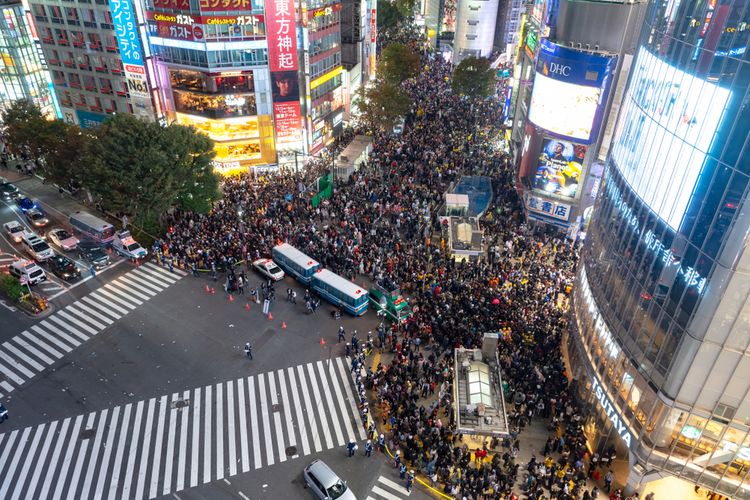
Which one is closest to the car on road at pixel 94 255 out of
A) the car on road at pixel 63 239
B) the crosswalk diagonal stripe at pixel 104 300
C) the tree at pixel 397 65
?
the car on road at pixel 63 239

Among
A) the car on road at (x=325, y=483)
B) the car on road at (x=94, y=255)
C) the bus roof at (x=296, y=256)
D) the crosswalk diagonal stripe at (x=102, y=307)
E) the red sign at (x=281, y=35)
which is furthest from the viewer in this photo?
the red sign at (x=281, y=35)

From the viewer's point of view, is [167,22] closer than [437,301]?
No

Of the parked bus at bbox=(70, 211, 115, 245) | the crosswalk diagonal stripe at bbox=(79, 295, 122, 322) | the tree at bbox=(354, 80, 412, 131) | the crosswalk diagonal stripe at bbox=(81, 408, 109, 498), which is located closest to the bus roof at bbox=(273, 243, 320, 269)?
the crosswalk diagonal stripe at bbox=(79, 295, 122, 322)

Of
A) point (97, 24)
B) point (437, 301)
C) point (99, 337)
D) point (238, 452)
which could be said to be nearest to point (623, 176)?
point (437, 301)

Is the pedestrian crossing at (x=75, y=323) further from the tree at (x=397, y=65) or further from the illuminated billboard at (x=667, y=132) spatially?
the tree at (x=397, y=65)

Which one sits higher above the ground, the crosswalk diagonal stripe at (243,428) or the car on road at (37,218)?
the car on road at (37,218)

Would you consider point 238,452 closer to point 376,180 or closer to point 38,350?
point 38,350

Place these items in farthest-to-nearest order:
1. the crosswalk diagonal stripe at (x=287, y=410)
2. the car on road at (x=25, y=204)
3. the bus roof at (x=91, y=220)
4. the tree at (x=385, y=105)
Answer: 1. the tree at (x=385, y=105)
2. the car on road at (x=25, y=204)
3. the bus roof at (x=91, y=220)
4. the crosswalk diagonal stripe at (x=287, y=410)
